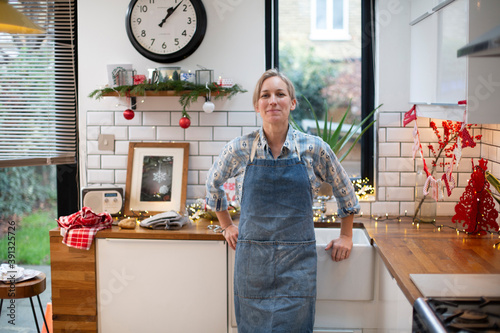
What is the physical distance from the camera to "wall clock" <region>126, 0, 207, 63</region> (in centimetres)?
370

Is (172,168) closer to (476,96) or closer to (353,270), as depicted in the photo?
(353,270)

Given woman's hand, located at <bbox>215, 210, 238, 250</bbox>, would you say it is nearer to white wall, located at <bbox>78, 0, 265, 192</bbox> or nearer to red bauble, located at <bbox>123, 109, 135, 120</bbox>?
white wall, located at <bbox>78, 0, 265, 192</bbox>

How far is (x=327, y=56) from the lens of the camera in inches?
151

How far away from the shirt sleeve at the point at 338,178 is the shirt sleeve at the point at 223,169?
382mm

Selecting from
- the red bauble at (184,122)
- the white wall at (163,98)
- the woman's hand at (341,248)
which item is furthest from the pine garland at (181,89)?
A: the woman's hand at (341,248)

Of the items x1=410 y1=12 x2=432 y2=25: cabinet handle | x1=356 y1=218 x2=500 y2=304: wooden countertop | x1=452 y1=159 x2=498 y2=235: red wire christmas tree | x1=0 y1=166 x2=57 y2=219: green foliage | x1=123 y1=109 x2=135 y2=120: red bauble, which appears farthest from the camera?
x1=0 y1=166 x2=57 y2=219: green foliage

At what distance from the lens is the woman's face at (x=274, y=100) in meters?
2.71

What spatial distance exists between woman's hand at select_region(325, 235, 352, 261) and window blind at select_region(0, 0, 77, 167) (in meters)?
1.94

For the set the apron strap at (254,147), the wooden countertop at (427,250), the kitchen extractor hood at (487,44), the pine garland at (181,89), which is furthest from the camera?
the pine garland at (181,89)

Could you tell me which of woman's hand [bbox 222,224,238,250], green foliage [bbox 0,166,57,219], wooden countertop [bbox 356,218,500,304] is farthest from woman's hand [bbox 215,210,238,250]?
green foliage [bbox 0,166,57,219]

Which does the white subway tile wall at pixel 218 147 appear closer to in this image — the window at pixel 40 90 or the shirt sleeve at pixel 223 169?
the window at pixel 40 90

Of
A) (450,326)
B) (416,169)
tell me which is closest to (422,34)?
(416,169)

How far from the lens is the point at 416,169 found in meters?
3.72

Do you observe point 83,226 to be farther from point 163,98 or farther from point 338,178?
point 338,178
